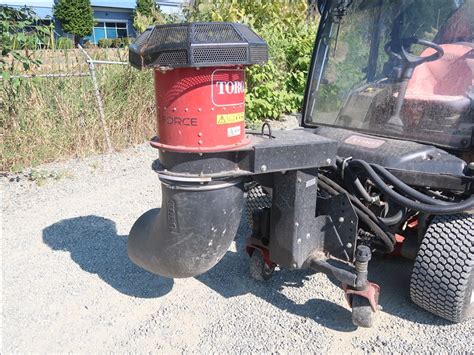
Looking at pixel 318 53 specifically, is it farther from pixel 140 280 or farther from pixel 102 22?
pixel 102 22

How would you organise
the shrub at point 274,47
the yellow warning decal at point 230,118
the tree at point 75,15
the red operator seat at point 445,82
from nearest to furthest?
the yellow warning decal at point 230,118
the red operator seat at point 445,82
the shrub at point 274,47
the tree at point 75,15

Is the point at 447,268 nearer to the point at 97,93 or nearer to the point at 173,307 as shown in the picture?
the point at 173,307

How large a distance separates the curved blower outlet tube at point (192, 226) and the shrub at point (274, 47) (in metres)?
5.58

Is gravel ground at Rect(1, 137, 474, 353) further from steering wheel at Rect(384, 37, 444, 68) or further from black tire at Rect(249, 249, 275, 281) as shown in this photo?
steering wheel at Rect(384, 37, 444, 68)

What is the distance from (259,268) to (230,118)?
4.52 feet

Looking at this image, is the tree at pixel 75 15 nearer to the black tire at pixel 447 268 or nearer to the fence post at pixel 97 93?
the fence post at pixel 97 93

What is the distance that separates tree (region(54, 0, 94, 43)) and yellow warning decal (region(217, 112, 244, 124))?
2855 centimetres

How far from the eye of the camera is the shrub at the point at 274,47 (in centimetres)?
768

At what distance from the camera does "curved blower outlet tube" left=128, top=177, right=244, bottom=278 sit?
2061mm

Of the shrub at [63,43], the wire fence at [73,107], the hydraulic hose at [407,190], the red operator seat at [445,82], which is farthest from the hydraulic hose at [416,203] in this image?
the shrub at [63,43]

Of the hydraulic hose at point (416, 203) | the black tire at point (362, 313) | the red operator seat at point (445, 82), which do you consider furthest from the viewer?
the red operator seat at point (445, 82)

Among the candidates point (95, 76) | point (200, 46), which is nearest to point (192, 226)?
point (200, 46)

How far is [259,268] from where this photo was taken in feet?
10.0

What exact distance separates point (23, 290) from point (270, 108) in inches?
214
